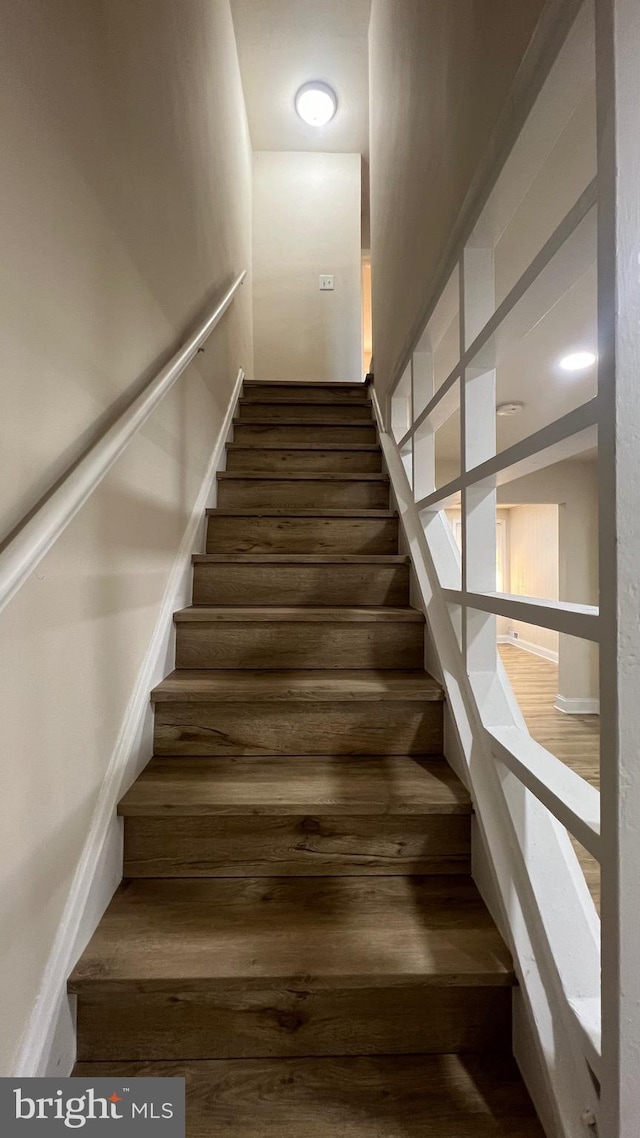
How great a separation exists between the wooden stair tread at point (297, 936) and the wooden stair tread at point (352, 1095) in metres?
0.13

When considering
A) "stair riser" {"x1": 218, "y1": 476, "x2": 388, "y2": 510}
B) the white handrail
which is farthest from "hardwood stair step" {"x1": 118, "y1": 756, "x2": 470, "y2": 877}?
"stair riser" {"x1": 218, "y1": 476, "x2": 388, "y2": 510}

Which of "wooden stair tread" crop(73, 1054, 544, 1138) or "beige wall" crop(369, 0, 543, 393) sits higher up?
"beige wall" crop(369, 0, 543, 393)

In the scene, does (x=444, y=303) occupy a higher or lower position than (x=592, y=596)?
higher

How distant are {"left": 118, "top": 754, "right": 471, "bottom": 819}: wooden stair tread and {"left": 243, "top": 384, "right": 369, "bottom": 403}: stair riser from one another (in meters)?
2.11

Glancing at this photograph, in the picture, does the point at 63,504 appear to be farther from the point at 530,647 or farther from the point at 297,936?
the point at 530,647

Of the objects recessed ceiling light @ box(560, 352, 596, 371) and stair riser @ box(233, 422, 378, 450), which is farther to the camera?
stair riser @ box(233, 422, 378, 450)

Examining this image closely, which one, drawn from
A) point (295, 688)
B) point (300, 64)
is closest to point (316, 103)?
point (300, 64)

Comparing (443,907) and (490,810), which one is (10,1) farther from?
(443,907)

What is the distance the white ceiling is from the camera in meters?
2.92

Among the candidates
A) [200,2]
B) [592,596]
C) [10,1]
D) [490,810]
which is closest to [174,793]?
[490,810]

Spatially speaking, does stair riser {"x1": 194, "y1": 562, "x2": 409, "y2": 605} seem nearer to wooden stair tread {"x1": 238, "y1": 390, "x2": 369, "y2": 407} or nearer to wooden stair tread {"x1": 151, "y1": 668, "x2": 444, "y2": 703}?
wooden stair tread {"x1": 151, "y1": 668, "x2": 444, "y2": 703}

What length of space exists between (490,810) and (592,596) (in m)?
4.02

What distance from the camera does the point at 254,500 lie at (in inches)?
86.9

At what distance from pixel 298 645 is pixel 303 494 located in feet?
2.73
